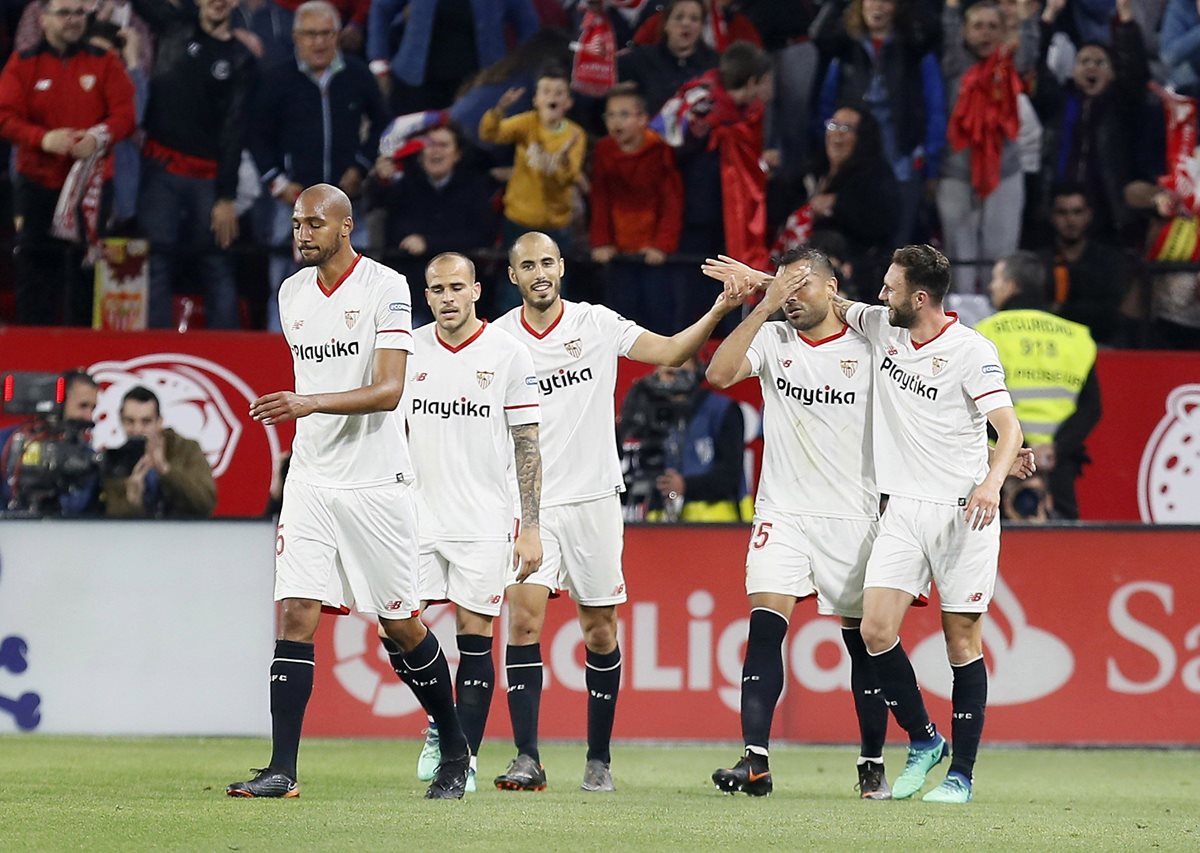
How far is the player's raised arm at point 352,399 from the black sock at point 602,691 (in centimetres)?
224

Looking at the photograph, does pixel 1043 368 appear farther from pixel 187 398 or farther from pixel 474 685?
pixel 187 398

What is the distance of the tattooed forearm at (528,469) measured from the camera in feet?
25.9

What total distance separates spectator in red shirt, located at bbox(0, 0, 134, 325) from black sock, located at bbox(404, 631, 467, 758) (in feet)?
22.4

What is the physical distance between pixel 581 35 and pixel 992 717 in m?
6.04

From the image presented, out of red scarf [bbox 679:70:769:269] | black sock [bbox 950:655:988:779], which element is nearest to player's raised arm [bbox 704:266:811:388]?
black sock [bbox 950:655:988:779]

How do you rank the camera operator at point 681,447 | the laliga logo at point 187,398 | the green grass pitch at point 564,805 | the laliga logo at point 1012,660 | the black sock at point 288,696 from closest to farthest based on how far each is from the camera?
the green grass pitch at point 564,805 < the black sock at point 288,696 < the laliga logo at point 1012,660 < the camera operator at point 681,447 < the laliga logo at point 187,398

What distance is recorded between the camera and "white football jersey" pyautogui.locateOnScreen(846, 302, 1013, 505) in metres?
8.25

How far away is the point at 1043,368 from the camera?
39.4 ft

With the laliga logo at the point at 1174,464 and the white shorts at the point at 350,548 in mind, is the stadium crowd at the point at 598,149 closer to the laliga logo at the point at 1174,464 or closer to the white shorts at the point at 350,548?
the laliga logo at the point at 1174,464

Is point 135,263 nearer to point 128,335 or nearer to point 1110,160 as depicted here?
point 128,335

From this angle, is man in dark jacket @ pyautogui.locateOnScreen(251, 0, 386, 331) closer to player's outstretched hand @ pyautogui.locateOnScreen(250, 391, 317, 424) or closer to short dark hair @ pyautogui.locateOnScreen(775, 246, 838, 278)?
short dark hair @ pyautogui.locateOnScreen(775, 246, 838, 278)

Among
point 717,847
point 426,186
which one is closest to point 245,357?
point 426,186

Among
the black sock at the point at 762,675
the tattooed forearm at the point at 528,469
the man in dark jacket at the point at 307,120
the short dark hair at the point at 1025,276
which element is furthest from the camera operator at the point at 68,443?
the short dark hair at the point at 1025,276

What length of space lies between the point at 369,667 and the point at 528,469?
3.39 m
